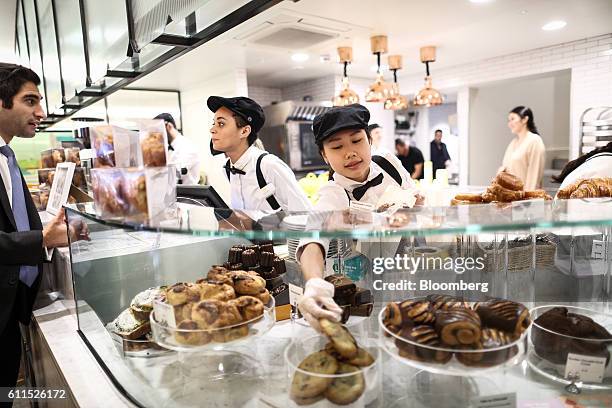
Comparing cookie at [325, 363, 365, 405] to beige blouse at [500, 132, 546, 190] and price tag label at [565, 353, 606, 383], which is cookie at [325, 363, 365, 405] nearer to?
price tag label at [565, 353, 606, 383]

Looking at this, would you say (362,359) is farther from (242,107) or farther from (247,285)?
(242,107)

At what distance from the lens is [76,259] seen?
4.65ft

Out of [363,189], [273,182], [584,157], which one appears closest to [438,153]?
[584,157]

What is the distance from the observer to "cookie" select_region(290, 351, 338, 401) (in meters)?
0.80

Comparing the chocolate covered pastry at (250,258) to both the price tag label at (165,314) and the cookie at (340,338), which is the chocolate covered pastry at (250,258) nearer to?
the price tag label at (165,314)

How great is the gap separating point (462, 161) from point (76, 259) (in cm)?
613

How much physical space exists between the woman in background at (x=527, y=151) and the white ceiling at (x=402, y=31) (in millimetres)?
902

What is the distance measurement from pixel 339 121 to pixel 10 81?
1.47m

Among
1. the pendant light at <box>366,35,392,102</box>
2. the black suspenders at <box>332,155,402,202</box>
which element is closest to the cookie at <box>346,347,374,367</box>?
the black suspenders at <box>332,155,402,202</box>

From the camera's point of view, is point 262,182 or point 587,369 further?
point 262,182

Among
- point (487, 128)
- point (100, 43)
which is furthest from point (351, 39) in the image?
point (487, 128)

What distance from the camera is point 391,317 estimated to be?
2.83 feet

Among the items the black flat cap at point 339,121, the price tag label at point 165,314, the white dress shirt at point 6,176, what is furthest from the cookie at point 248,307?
the white dress shirt at point 6,176

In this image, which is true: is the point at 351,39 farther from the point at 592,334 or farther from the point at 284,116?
the point at 592,334
